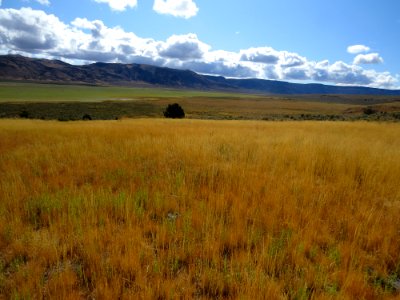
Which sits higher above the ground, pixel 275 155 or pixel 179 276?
pixel 275 155

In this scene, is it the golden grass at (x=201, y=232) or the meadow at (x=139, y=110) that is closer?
the golden grass at (x=201, y=232)

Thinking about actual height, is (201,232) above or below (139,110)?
above

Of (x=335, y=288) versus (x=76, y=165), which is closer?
(x=335, y=288)

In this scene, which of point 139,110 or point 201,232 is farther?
point 139,110

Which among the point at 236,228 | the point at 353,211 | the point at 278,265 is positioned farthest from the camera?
the point at 353,211

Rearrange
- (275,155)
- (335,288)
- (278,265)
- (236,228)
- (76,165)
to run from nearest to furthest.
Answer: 1. (335,288)
2. (278,265)
3. (236,228)
4. (76,165)
5. (275,155)

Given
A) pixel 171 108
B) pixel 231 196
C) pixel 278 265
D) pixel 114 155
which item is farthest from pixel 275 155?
pixel 171 108

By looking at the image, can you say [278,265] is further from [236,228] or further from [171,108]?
[171,108]

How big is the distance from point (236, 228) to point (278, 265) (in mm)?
741

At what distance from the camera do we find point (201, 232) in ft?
11.8

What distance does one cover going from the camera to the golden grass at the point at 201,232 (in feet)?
8.95

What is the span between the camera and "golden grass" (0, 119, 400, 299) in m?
2.73

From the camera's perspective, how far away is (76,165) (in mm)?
6734

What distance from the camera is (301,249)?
127 inches
